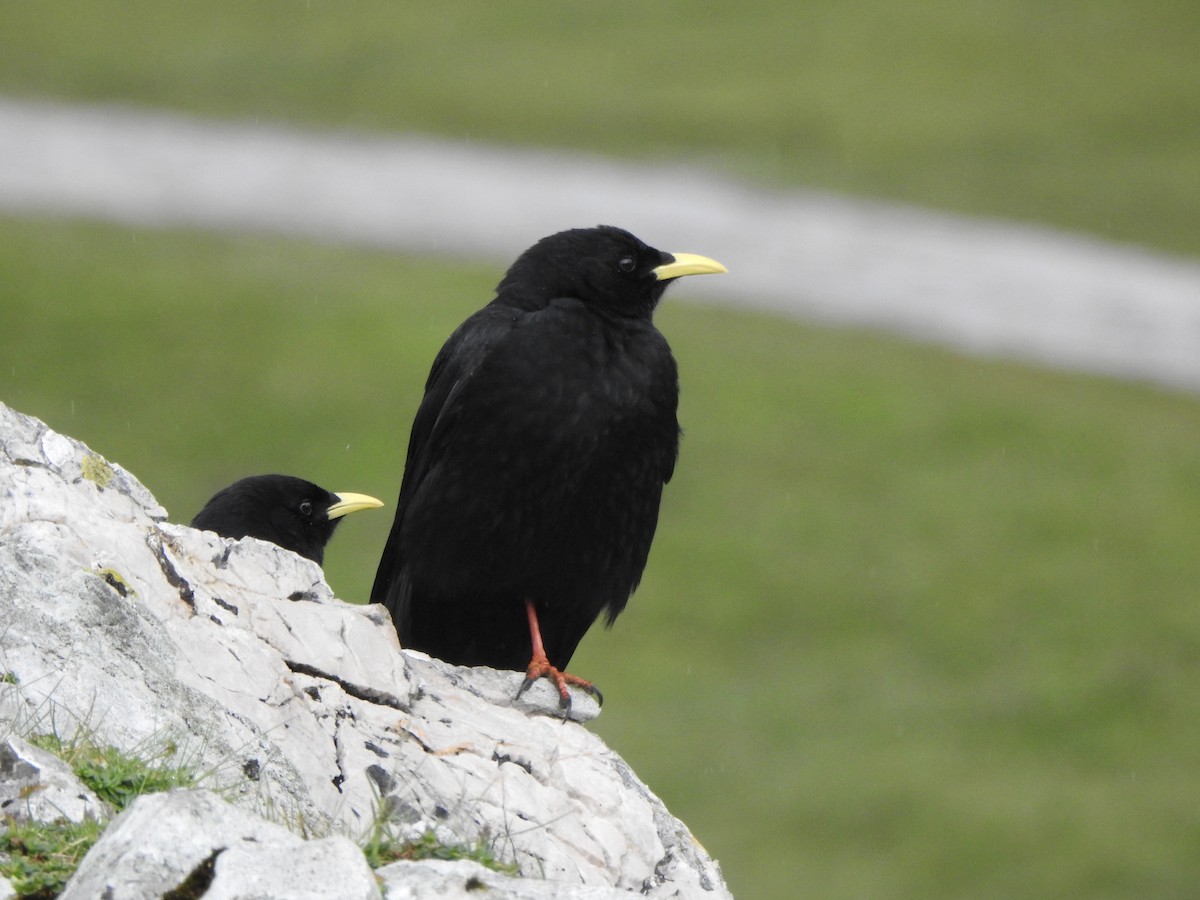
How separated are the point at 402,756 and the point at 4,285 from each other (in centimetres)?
2796

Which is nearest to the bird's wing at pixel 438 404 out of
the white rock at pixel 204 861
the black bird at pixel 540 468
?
the black bird at pixel 540 468

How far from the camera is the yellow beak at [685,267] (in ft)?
27.3

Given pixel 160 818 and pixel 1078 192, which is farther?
pixel 1078 192

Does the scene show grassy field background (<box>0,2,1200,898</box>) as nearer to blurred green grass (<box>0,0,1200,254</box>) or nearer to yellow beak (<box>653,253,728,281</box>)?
blurred green grass (<box>0,0,1200,254</box>)

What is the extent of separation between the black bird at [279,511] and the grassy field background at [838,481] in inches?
466

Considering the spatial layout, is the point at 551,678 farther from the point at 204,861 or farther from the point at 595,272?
the point at 204,861

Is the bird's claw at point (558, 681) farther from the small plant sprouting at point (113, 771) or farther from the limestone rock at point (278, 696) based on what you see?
the small plant sprouting at point (113, 771)

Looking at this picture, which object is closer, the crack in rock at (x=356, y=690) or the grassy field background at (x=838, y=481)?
the crack in rock at (x=356, y=690)

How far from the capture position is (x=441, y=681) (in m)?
7.08

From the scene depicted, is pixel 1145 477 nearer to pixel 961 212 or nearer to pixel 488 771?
pixel 961 212

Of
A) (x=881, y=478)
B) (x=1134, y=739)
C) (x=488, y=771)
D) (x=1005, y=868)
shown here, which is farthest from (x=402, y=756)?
(x=881, y=478)

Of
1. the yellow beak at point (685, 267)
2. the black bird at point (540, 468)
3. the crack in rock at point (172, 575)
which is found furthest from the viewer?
the yellow beak at point (685, 267)

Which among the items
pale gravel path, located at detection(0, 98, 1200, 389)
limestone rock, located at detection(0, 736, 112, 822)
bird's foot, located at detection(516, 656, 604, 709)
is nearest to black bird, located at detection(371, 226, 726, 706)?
bird's foot, located at detection(516, 656, 604, 709)

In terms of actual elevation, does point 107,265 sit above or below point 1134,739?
above
